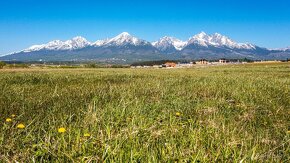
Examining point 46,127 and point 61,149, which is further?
point 46,127

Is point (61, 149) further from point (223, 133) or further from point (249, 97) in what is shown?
point (249, 97)

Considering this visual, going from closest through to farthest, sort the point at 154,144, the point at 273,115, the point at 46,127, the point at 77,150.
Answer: the point at 77,150, the point at 154,144, the point at 46,127, the point at 273,115

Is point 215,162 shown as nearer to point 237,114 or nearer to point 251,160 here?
point 251,160

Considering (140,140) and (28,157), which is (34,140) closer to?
(28,157)

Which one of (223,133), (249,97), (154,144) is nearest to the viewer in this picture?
(154,144)

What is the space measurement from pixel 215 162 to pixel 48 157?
189 centimetres

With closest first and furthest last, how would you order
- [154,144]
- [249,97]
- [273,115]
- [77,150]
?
[77,150] < [154,144] < [273,115] < [249,97]

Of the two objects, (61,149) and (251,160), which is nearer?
(251,160)

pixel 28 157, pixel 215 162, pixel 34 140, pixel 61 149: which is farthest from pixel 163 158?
pixel 34 140

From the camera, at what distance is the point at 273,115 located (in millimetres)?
6566

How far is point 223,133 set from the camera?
421cm

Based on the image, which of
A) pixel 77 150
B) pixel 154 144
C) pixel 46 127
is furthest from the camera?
pixel 46 127

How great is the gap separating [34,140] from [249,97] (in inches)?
276

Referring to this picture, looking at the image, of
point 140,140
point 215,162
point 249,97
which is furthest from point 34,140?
point 249,97
